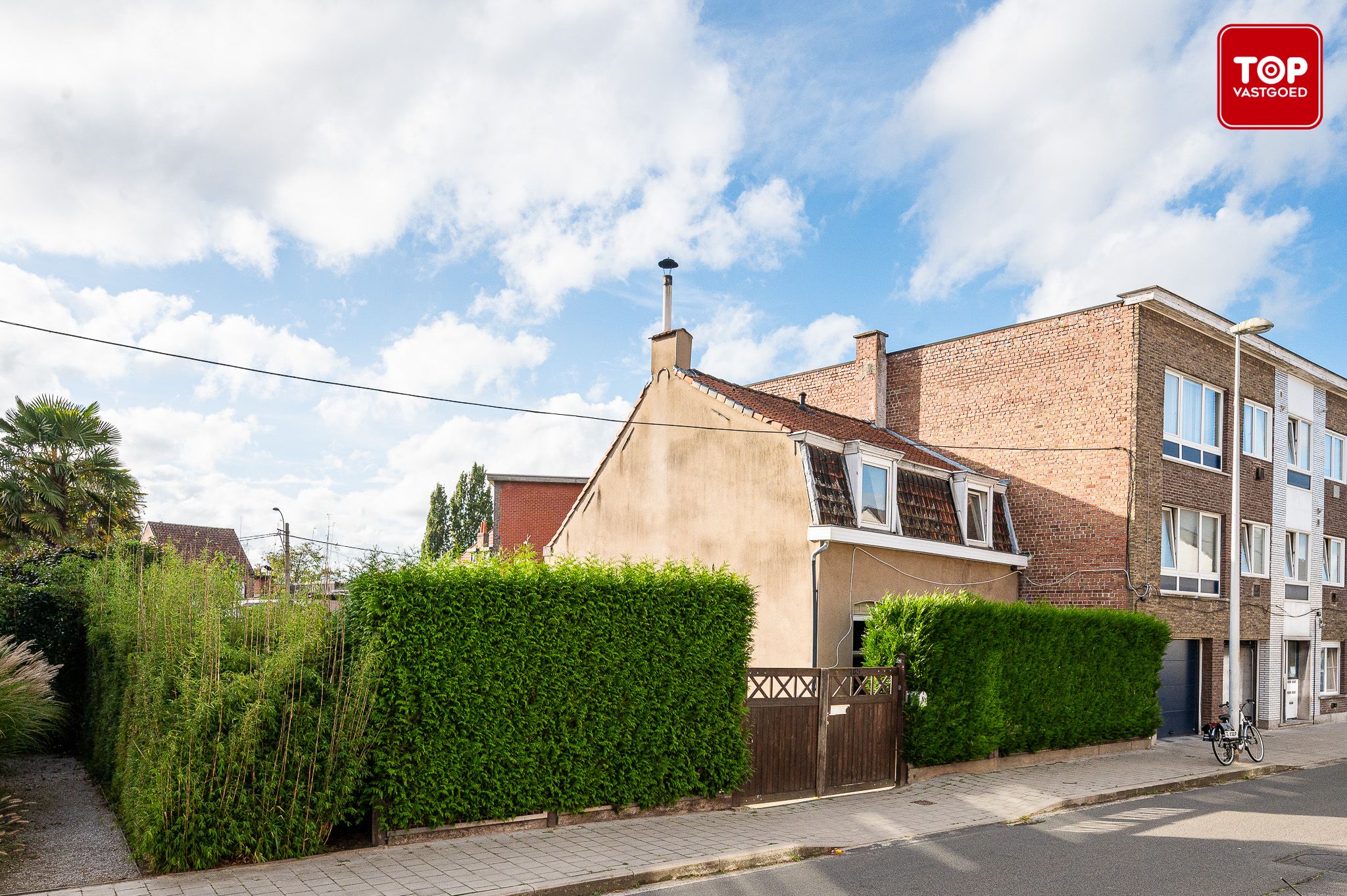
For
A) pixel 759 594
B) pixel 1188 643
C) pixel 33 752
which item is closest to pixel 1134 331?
pixel 1188 643

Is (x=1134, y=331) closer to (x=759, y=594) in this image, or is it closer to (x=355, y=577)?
(x=759, y=594)

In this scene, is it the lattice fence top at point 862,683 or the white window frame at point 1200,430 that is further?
the white window frame at point 1200,430

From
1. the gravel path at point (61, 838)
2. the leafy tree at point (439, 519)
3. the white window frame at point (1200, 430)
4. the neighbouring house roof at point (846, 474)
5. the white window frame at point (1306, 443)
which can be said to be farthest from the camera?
the leafy tree at point (439, 519)

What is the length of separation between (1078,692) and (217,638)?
13.6m

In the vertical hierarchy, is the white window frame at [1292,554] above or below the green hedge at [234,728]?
above

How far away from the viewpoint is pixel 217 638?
762 centimetres

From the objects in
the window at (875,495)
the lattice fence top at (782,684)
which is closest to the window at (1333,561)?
the window at (875,495)

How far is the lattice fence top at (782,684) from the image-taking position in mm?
10984

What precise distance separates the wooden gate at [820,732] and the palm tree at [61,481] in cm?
1734

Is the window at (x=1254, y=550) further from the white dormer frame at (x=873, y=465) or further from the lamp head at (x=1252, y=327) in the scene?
the white dormer frame at (x=873, y=465)

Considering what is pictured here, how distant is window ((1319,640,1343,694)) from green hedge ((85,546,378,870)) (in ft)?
89.9

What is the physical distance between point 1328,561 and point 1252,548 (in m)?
5.44

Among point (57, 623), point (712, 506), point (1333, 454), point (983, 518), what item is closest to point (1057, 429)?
point (983, 518)

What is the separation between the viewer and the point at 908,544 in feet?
55.3
